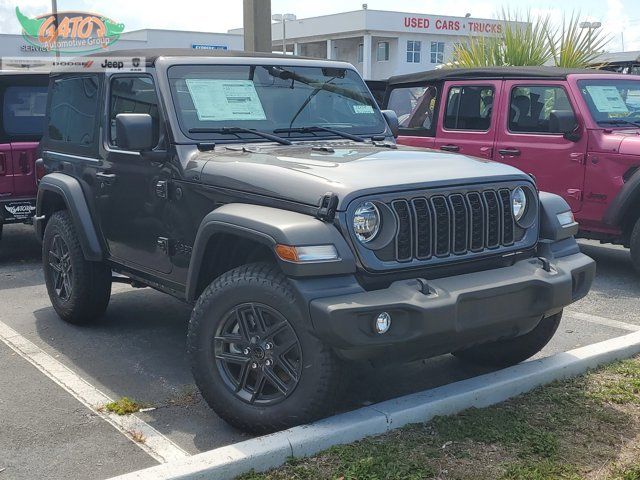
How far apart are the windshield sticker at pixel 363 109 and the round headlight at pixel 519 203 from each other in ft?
5.00

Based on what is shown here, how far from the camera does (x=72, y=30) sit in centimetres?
3681

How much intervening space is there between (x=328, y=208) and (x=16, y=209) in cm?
541

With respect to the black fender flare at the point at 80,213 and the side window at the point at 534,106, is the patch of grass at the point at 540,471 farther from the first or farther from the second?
the side window at the point at 534,106

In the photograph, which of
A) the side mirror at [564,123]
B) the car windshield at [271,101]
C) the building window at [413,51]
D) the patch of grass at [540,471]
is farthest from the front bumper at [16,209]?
the building window at [413,51]

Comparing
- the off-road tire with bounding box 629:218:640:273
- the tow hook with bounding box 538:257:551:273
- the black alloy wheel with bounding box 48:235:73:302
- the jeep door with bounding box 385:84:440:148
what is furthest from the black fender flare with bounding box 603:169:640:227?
the black alloy wheel with bounding box 48:235:73:302

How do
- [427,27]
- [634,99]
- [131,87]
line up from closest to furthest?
[131,87], [634,99], [427,27]

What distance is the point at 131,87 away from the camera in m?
5.22

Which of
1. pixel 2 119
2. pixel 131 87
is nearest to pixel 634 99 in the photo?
pixel 131 87

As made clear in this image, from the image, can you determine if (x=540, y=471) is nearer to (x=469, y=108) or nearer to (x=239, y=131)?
(x=239, y=131)

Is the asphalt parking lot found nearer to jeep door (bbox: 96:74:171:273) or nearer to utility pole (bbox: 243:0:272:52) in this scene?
jeep door (bbox: 96:74:171:273)

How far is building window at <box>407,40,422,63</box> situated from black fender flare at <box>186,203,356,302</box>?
6013 centimetres

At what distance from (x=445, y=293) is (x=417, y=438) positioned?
0.71 m

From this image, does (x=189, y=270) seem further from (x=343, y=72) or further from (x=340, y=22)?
(x=340, y=22)

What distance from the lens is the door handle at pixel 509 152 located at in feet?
26.2
